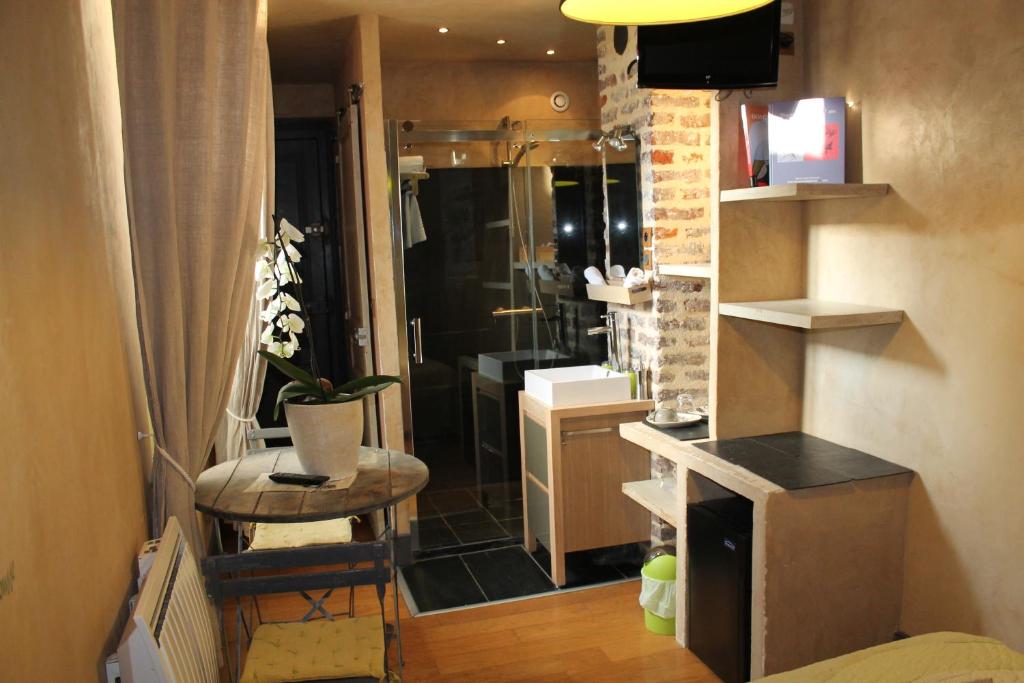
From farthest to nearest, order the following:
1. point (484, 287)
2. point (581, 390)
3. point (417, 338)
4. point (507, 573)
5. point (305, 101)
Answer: point (305, 101) < point (484, 287) < point (417, 338) < point (507, 573) < point (581, 390)

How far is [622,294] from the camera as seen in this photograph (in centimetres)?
390

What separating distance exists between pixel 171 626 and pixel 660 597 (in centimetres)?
213

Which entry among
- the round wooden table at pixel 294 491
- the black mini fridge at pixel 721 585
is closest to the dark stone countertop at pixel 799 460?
the black mini fridge at pixel 721 585

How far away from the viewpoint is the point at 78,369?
171 centimetres

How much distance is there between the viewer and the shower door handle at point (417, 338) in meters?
4.32

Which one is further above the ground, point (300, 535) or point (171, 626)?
point (171, 626)

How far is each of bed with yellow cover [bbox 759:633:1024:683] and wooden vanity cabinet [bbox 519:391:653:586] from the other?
6.43 feet

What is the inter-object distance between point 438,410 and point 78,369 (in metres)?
2.81

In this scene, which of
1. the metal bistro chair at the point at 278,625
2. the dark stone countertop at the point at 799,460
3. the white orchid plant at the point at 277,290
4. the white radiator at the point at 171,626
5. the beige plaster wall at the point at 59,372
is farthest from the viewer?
the white orchid plant at the point at 277,290

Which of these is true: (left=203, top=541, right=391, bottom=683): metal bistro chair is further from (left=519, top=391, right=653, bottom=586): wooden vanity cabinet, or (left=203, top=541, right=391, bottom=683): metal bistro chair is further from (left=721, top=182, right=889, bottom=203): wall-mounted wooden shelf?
(left=721, top=182, right=889, bottom=203): wall-mounted wooden shelf

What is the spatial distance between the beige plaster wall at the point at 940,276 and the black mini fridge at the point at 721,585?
50cm

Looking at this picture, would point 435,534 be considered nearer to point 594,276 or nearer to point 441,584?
point 441,584

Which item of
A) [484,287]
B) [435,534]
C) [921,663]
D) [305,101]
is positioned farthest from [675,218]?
[305,101]

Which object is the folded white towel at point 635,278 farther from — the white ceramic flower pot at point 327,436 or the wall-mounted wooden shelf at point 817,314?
the white ceramic flower pot at point 327,436
